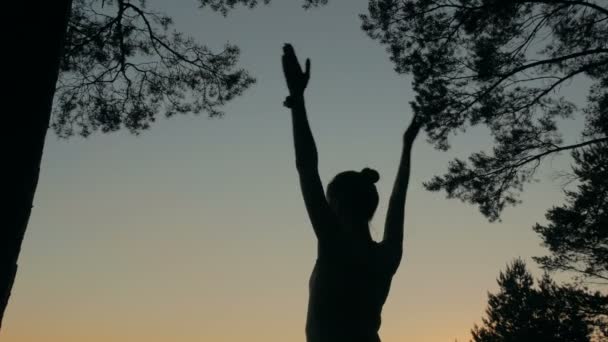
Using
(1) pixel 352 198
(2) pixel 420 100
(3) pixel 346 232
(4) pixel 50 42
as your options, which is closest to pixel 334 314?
(3) pixel 346 232

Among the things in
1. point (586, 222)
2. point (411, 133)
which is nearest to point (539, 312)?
point (586, 222)

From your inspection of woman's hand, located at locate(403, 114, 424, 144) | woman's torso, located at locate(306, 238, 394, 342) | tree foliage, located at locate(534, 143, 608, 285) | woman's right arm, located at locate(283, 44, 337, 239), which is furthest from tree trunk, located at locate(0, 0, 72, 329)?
tree foliage, located at locate(534, 143, 608, 285)

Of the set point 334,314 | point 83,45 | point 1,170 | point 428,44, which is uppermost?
point 428,44

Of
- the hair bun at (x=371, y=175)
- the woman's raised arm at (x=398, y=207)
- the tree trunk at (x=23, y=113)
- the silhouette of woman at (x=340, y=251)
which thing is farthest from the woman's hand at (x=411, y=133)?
the tree trunk at (x=23, y=113)

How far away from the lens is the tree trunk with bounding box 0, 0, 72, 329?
144 centimetres

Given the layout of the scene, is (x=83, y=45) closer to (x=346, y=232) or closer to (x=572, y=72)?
(x=346, y=232)

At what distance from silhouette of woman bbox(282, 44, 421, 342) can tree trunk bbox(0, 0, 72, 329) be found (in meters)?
0.89

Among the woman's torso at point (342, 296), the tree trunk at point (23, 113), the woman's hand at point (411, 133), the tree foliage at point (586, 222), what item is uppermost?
the tree foliage at point (586, 222)

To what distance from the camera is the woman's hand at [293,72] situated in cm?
214

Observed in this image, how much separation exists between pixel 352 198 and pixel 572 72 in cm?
544

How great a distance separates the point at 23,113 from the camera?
1.47m

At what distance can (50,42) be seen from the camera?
5.38ft

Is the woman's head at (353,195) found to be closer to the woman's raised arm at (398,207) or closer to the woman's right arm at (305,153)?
the woman's raised arm at (398,207)

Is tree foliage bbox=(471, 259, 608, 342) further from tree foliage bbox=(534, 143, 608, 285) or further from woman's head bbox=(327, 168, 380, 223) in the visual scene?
woman's head bbox=(327, 168, 380, 223)
